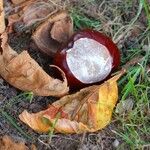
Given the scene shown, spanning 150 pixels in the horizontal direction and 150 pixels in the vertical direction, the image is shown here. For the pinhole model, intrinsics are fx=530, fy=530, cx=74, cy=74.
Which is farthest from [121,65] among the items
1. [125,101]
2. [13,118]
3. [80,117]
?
[13,118]

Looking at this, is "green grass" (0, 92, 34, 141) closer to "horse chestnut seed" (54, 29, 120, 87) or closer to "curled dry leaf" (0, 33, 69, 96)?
"curled dry leaf" (0, 33, 69, 96)

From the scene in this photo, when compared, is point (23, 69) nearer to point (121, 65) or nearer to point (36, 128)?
point (36, 128)

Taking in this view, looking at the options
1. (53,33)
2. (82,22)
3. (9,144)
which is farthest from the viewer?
(82,22)

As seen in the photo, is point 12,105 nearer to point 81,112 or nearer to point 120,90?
point 81,112

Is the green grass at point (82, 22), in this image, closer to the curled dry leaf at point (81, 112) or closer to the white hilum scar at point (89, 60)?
the white hilum scar at point (89, 60)

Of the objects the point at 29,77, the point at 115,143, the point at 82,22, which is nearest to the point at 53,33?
the point at 82,22

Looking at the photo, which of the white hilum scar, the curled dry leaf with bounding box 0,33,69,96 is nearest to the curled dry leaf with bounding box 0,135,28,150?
the curled dry leaf with bounding box 0,33,69,96
